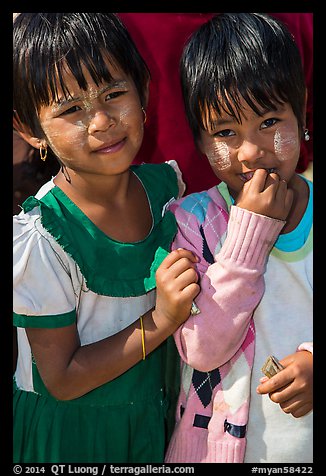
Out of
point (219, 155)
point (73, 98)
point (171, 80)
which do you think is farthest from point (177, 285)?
point (171, 80)

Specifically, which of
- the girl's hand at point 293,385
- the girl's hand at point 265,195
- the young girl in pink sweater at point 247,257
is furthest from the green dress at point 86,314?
the girl's hand at point 293,385

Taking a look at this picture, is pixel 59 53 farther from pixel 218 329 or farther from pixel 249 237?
pixel 218 329

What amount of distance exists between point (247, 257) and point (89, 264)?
0.36 metres

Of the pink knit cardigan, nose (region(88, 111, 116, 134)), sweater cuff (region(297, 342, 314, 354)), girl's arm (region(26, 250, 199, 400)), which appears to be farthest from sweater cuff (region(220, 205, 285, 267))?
nose (region(88, 111, 116, 134))

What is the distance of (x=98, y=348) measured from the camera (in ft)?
5.04

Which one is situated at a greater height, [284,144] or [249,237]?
[284,144]

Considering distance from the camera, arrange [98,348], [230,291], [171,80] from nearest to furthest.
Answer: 1. [230,291]
2. [98,348]
3. [171,80]

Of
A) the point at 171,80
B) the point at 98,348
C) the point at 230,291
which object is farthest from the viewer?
the point at 171,80
